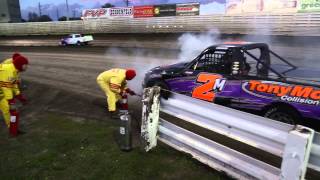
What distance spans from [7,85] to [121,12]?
33.2 m

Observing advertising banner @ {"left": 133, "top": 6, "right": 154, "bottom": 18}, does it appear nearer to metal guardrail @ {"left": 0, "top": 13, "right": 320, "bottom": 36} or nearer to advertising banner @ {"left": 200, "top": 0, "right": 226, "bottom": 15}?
metal guardrail @ {"left": 0, "top": 13, "right": 320, "bottom": 36}

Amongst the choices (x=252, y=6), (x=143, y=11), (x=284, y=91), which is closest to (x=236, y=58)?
(x=284, y=91)

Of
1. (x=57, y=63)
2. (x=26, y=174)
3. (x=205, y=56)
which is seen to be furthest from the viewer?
(x=57, y=63)

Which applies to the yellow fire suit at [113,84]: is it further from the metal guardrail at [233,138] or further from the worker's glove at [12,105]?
the metal guardrail at [233,138]

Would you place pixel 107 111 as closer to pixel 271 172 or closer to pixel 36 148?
pixel 36 148

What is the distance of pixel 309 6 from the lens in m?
24.5

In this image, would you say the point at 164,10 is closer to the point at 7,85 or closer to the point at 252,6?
the point at 252,6

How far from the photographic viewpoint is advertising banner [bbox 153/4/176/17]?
35.0 meters

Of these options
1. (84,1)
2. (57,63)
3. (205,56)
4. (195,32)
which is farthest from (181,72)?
(84,1)

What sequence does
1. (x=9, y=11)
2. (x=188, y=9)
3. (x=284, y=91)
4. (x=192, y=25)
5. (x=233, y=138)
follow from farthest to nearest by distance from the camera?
(x=9, y=11) → (x=188, y=9) → (x=192, y=25) → (x=284, y=91) → (x=233, y=138)

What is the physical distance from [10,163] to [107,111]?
334 cm

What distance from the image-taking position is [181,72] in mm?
8164

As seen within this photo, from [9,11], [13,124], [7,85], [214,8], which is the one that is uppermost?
[9,11]

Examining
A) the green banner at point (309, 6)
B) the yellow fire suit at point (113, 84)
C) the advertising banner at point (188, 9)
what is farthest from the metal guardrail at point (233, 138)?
the advertising banner at point (188, 9)
